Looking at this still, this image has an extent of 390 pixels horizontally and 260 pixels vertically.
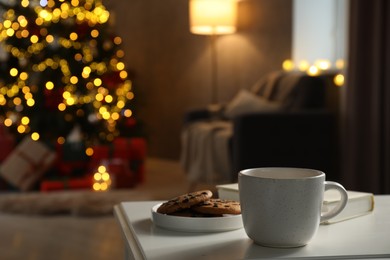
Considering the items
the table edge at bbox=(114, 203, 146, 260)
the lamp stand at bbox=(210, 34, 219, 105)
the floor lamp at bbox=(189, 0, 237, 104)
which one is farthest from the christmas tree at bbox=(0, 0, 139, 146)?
the table edge at bbox=(114, 203, 146, 260)

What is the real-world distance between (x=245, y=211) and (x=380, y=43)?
2930 mm

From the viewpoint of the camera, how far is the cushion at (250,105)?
422 centimetres

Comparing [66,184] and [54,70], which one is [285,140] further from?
[54,70]

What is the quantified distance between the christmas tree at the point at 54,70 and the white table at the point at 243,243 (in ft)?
12.9

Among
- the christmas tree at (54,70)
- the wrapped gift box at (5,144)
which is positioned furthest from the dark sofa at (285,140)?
the wrapped gift box at (5,144)

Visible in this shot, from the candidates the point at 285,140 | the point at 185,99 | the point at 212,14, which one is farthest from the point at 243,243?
the point at 185,99

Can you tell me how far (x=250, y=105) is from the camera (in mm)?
4293

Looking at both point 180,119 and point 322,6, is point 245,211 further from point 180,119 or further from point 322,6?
point 180,119

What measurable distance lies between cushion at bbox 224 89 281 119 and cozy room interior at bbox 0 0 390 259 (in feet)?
1.02

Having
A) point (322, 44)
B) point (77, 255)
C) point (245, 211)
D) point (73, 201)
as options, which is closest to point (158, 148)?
point (322, 44)

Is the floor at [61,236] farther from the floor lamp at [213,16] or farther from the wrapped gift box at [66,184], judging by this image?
the floor lamp at [213,16]

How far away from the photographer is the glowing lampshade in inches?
195

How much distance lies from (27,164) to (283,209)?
3.84m

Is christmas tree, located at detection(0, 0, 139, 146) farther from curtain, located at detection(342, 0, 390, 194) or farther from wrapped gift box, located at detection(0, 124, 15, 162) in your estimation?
curtain, located at detection(342, 0, 390, 194)
